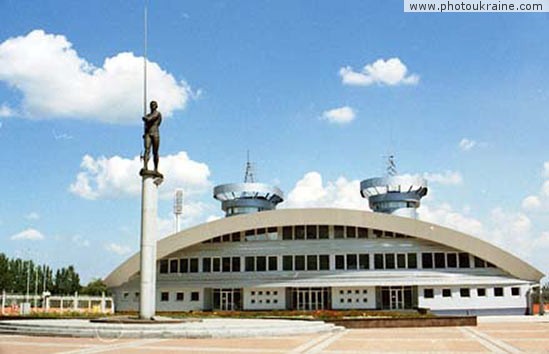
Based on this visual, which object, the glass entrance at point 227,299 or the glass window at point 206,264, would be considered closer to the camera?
the glass window at point 206,264

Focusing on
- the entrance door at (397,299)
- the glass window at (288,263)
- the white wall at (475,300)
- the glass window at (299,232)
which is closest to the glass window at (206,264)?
the glass window at (288,263)

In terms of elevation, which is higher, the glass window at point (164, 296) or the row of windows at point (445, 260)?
the row of windows at point (445, 260)

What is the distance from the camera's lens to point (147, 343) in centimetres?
2045

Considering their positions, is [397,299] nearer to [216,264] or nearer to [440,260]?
[440,260]

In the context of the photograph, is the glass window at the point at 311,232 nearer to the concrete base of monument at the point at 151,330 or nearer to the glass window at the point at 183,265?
the glass window at the point at 183,265

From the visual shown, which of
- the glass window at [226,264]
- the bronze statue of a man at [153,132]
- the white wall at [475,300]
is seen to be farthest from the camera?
the glass window at [226,264]

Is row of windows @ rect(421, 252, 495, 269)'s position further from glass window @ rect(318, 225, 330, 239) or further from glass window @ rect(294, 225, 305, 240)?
glass window @ rect(294, 225, 305, 240)

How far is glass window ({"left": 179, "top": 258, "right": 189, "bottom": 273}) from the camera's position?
5084cm

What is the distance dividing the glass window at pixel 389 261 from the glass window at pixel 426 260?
6.56 feet

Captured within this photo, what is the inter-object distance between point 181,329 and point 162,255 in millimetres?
27814

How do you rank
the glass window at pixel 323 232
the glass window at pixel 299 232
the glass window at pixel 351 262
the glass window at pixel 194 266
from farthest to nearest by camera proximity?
the glass window at pixel 194 266 < the glass window at pixel 299 232 < the glass window at pixel 323 232 < the glass window at pixel 351 262

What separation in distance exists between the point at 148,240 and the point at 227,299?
24.9 m

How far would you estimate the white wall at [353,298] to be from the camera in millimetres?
48938

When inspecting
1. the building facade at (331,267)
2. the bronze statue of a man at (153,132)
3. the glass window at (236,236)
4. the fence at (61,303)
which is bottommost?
the fence at (61,303)
